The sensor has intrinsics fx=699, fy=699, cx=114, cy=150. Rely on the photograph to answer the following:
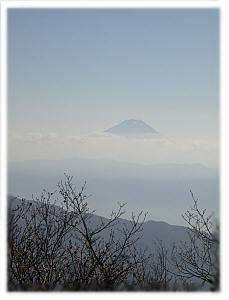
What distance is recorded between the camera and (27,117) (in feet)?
21.8

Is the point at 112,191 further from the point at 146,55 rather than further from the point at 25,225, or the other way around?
the point at 146,55

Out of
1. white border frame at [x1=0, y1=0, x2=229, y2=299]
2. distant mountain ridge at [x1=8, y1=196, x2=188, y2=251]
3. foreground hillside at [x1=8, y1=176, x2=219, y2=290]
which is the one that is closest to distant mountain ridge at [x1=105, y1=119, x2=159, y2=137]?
foreground hillside at [x1=8, y1=176, x2=219, y2=290]

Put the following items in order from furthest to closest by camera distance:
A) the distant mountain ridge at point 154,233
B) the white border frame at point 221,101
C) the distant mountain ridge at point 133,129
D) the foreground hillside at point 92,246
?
the distant mountain ridge at point 154,233 → the distant mountain ridge at point 133,129 → the foreground hillside at point 92,246 → the white border frame at point 221,101

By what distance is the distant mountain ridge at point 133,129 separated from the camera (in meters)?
7.10

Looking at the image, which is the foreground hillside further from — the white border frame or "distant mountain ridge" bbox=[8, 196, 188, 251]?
the white border frame

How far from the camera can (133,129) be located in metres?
7.19

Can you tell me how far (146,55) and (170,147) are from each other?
1.14 m

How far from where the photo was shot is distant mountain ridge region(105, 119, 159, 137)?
710cm

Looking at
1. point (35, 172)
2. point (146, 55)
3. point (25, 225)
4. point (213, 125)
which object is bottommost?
point (25, 225)

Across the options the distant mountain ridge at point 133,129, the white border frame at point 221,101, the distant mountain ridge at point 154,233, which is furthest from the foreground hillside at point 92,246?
the white border frame at point 221,101

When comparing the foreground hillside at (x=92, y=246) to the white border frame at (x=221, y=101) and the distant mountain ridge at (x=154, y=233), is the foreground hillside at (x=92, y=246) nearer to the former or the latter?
the distant mountain ridge at (x=154, y=233)

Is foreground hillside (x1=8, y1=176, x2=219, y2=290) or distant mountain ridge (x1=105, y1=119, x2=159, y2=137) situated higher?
distant mountain ridge (x1=105, y1=119, x2=159, y2=137)

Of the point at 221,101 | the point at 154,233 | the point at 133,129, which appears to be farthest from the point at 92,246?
the point at 221,101
